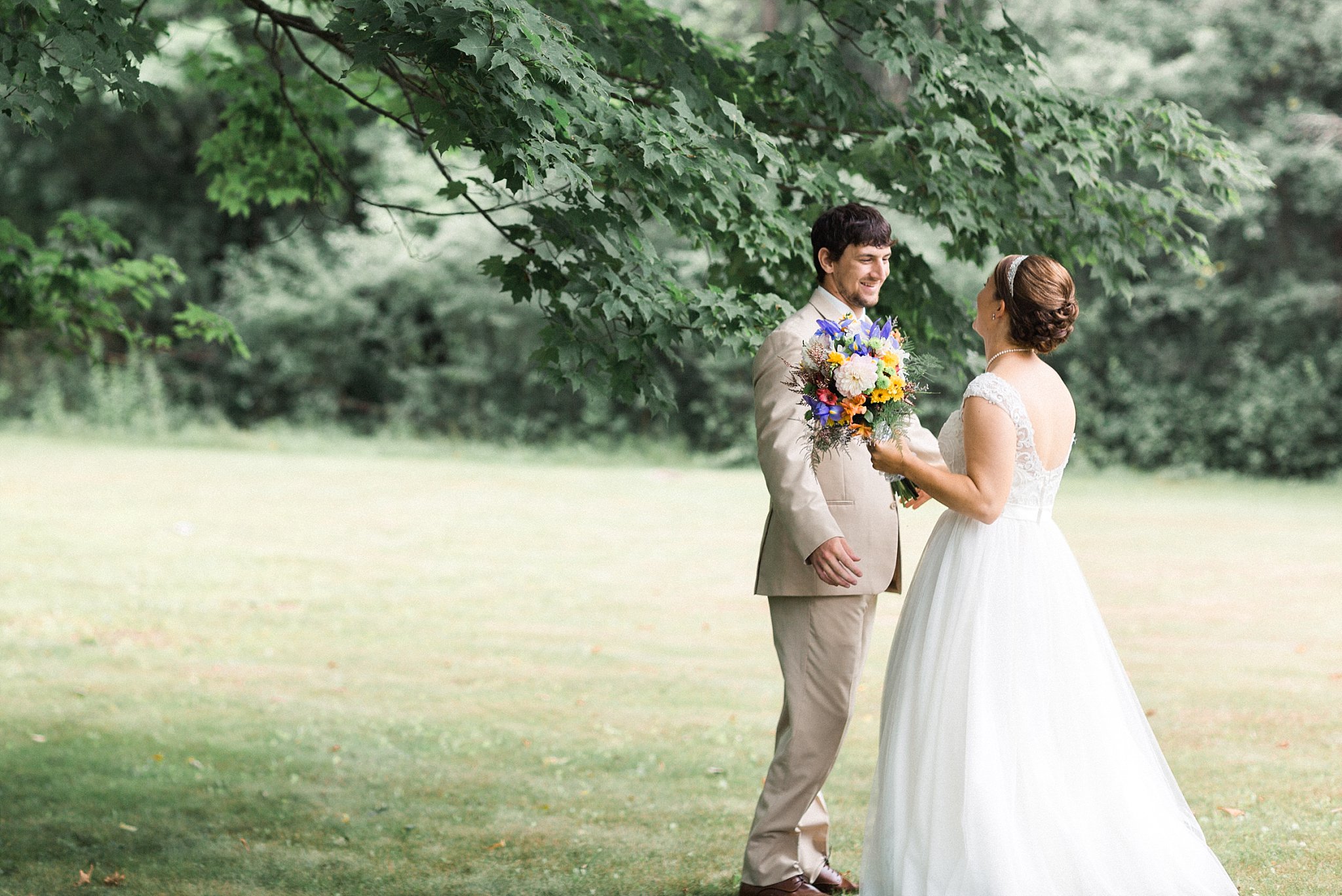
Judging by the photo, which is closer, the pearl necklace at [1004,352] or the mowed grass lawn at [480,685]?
the pearl necklace at [1004,352]

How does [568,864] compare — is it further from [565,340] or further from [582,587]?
[582,587]

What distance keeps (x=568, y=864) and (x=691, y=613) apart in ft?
20.7

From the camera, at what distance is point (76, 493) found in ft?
55.7

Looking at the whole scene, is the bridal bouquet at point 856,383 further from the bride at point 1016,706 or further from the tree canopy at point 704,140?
the tree canopy at point 704,140

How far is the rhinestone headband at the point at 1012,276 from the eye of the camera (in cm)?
378

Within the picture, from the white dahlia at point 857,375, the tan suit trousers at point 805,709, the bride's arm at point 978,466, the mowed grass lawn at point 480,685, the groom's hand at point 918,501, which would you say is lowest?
the mowed grass lawn at point 480,685

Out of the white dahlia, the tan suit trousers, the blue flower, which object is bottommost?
the tan suit trousers

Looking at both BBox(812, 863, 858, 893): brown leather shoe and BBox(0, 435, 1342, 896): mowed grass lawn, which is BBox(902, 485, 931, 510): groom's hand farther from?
BBox(812, 863, 858, 893): brown leather shoe

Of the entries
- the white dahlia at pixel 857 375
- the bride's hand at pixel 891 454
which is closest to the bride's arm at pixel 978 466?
the bride's hand at pixel 891 454

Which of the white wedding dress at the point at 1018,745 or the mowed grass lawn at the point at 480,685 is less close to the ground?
the white wedding dress at the point at 1018,745

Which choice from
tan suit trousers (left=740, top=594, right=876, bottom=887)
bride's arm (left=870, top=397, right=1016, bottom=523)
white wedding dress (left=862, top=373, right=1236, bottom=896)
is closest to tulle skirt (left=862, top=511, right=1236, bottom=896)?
white wedding dress (left=862, top=373, right=1236, bottom=896)

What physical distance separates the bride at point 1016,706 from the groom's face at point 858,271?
38 cm

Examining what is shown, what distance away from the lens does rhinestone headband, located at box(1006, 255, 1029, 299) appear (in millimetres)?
3779

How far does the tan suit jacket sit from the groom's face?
86mm
